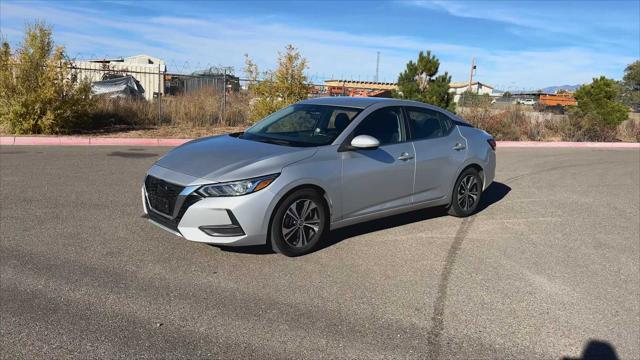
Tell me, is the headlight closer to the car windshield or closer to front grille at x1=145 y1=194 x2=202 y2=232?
front grille at x1=145 y1=194 x2=202 y2=232

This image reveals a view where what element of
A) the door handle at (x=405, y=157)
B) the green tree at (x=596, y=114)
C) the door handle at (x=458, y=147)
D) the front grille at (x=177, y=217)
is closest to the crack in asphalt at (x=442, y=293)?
the door handle at (x=458, y=147)

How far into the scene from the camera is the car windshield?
5.61m

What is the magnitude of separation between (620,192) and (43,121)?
45.8 ft

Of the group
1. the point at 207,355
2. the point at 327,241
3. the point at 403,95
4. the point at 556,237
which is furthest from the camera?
the point at 403,95

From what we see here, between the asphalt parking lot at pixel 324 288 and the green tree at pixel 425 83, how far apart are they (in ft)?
38.1

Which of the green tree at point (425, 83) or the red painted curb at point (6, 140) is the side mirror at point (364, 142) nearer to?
the red painted curb at point (6, 140)

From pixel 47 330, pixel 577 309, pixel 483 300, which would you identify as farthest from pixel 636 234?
pixel 47 330

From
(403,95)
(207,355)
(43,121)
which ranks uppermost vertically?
(403,95)

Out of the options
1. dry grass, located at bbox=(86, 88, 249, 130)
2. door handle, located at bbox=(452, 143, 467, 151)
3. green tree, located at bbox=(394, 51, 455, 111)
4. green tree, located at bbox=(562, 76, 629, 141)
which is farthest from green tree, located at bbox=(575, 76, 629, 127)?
door handle, located at bbox=(452, 143, 467, 151)

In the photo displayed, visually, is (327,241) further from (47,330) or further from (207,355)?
(47,330)

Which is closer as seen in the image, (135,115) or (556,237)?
(556,237)

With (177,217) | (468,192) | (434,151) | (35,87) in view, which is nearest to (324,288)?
(177,217)

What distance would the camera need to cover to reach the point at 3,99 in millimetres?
13969

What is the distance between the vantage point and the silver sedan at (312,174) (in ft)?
15.4
